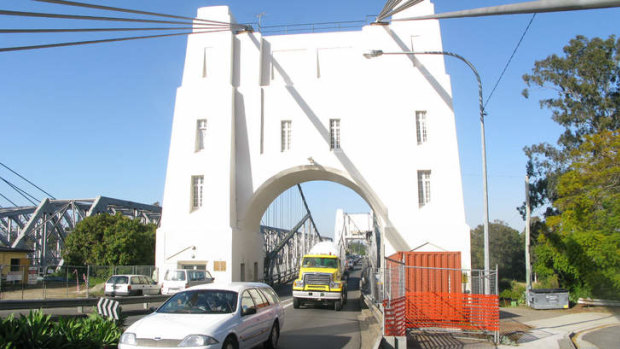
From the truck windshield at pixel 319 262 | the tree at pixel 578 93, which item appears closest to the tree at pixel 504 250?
the tree at pixel 578 93

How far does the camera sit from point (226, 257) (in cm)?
2769

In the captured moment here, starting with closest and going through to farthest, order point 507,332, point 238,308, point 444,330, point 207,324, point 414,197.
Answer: point 207,324 → point 238,308 → point 444,330 → point 507,332 → point 414,197

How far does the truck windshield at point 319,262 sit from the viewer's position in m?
24.7

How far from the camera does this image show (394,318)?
40.2 feet

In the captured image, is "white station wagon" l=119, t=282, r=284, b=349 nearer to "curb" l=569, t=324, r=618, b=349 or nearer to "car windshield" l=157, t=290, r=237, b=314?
"car windshield" l=157, t=290, r=237, b=314

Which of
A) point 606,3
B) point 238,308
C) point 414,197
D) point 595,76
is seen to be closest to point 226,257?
point 414,197

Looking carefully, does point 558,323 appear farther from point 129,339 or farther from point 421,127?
point 129,339

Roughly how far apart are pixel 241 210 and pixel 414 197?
9501 mm

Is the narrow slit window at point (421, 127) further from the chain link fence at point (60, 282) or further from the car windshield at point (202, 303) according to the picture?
the car windshield at point (202, 303)

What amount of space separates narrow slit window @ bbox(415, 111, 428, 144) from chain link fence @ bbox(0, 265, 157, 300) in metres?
16.1

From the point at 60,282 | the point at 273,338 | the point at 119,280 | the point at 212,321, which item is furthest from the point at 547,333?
the point at 60,282

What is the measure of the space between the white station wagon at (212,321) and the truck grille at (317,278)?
35.2 ft

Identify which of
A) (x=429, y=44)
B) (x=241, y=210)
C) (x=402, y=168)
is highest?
(x=429, y=44)

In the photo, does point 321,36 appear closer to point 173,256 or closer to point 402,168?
point 402,168
